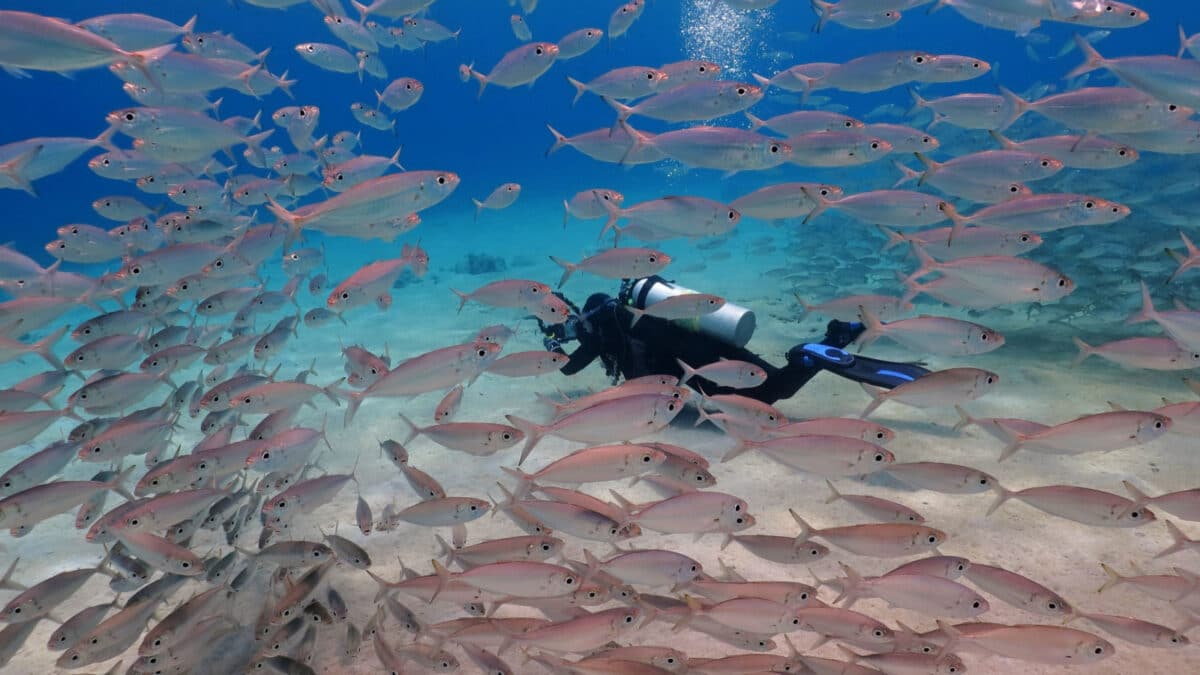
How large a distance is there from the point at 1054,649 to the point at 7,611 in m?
4.41

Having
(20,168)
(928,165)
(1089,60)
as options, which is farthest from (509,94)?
(1089,60)

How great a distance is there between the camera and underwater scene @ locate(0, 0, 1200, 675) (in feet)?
8.81

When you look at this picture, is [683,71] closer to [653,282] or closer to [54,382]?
[653,282]

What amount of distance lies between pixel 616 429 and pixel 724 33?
2832 inches

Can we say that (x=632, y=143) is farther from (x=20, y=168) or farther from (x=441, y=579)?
(x=20, y=168)

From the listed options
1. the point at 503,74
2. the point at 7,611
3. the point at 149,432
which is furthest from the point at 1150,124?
the point at 7,611

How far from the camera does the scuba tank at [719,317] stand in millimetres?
5801

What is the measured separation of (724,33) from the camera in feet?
215

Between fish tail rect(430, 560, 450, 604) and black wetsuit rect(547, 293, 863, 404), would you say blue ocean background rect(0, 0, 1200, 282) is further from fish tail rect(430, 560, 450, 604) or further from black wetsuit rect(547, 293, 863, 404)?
fish tail rect(430, 560, 450, 604)

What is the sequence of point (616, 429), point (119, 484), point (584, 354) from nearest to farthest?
point (616, 429), point (119, 484), point (584, 354)

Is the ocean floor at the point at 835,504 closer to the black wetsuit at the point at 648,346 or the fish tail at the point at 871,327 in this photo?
the black wetsuit at the point at 648,346

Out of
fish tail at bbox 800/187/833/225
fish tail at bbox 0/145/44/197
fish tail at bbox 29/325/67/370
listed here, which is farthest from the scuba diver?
fish tail at bbox 0/145/44/197

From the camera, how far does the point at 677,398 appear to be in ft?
9.50

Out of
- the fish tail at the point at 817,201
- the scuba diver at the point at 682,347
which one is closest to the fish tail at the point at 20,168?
the scuba diver at the point at 682,347
